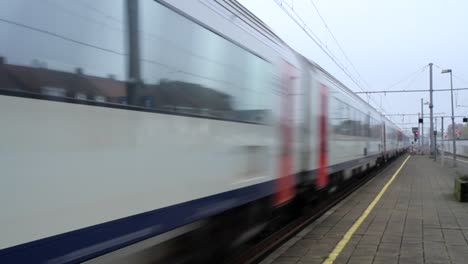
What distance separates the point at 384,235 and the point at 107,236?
5.94m

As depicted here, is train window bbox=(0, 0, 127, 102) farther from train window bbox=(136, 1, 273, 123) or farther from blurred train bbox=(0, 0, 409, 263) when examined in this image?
train window bbox=(136, 1, 273, 123)

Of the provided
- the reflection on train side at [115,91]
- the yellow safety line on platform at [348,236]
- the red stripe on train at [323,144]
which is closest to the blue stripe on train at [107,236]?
the reflection on train side at [115,91]

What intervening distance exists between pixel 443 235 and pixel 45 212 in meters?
7.00

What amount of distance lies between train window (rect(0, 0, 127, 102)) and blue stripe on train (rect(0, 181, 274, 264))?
29.5 inches

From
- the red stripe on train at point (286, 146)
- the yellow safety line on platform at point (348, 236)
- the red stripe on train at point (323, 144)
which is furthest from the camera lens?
the red stripe on train at point (323, 144)

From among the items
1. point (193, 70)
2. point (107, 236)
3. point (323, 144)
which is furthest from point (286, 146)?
point (107, 236)

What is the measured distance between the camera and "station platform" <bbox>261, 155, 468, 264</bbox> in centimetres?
648

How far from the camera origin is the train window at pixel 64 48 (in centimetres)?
244

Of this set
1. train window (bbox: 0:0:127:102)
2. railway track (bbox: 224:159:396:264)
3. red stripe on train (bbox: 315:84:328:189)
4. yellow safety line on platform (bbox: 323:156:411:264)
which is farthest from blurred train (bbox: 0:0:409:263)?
red stripe on train (bbox: 315:84:328:189)

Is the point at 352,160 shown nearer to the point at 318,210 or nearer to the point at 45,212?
the point at 318,210

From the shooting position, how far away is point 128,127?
3.23 metres

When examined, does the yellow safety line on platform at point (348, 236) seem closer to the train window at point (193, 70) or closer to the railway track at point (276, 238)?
the railway track at point (276, 238)

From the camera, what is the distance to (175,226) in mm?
3902

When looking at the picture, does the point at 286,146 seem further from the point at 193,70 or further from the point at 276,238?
the point at 193,70
